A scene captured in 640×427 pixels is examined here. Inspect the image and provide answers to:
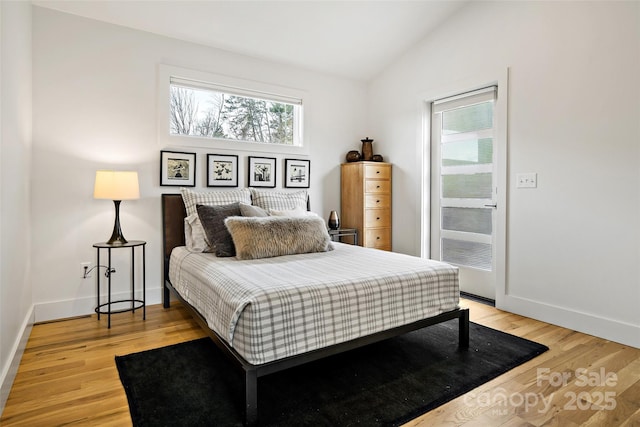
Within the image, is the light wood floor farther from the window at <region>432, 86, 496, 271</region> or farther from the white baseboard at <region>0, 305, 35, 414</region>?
the window at <region>432, 86, 496, 271</region>

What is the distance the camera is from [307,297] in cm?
183

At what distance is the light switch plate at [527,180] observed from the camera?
10.0 feet

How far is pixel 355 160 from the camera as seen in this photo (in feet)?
14.6

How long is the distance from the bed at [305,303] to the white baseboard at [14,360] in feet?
3.08

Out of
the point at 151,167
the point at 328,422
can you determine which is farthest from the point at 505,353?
the point at 151,167

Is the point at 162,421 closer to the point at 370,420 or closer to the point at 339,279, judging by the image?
the point at 370,420

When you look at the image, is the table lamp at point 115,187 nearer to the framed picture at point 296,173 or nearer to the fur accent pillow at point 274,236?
the fur accent pillow at point 274,236

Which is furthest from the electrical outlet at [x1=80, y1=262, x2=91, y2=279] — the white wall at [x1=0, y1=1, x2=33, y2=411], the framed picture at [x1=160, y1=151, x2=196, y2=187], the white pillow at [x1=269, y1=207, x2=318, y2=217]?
the white pillow at [x1=269, y1=207, x2=318, y2=217]

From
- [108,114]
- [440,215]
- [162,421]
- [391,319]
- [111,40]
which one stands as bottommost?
[162,421]

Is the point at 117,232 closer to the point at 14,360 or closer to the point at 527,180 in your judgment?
the point at 14,360

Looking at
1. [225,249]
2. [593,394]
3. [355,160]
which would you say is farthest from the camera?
[355,160]

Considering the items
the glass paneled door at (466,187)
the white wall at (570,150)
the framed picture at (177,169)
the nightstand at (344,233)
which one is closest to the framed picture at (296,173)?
the nightstand at (344,233)

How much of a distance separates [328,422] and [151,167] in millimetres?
2716

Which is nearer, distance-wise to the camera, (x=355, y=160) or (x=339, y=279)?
(x=339, y=279)
